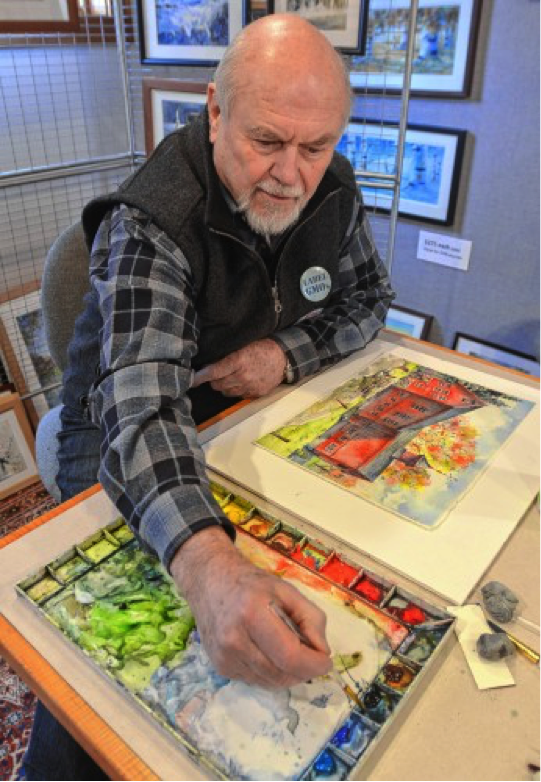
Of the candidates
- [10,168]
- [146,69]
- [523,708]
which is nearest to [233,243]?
[523,708]

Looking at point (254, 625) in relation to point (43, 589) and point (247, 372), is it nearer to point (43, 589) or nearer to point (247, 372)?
point (43, 589)

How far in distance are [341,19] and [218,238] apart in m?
0.97

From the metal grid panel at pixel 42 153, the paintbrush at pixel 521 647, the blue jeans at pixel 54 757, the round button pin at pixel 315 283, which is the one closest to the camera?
the paintbrush at pixel 521 647

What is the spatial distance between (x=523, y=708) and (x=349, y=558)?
0.24 metres

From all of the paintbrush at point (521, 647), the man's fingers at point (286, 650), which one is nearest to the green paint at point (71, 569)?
the man's fingers at point (286, 650)

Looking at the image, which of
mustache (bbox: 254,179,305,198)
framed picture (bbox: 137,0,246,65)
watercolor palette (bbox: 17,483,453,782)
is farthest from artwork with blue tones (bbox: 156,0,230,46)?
watercolor palette (bbox: 17,483,453,782)

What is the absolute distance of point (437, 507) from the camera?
0.84 m

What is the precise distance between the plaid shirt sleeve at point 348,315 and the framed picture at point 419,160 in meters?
0.77

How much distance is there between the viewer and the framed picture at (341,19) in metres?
1.60

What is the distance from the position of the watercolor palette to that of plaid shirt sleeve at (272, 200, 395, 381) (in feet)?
1.50

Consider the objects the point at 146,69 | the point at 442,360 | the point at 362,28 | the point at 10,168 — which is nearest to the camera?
the point at 442,360

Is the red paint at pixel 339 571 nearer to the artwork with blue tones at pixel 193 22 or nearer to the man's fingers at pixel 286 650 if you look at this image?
the man's fingers at pixel 286 650

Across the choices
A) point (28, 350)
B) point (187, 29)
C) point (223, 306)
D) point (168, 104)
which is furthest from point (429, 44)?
point (28, 350)

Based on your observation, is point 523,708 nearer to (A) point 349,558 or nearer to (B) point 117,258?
(A) point 349,558
